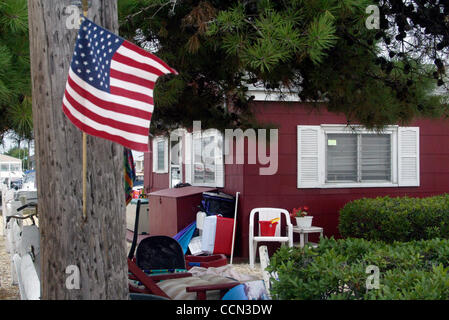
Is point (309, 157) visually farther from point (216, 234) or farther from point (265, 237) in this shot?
point (216, 234)

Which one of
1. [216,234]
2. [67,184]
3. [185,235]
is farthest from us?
[185,235]

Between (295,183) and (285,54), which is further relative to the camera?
(295,183)

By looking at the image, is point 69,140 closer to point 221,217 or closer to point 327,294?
point 327,294

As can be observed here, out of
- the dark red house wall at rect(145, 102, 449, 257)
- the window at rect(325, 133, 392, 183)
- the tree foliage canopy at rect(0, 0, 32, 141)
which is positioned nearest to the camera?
the tree foliage canopy at rect(0, 0, 32, 141)

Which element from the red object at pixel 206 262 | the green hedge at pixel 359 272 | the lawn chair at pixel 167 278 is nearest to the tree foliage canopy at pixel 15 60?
the lawn chair at pixel 167 278

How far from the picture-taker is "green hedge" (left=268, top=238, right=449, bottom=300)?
3.10 m

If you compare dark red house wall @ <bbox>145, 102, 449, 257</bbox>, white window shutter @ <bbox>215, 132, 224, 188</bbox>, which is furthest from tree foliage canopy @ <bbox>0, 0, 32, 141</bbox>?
white window shutter @ <bbox>215, 132, 224, 188</bbox>

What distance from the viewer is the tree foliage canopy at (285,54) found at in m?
3.56

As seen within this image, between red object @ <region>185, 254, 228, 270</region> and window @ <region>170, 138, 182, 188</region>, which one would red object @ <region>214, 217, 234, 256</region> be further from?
red object @ <region>185, 254, 228, 270</region>

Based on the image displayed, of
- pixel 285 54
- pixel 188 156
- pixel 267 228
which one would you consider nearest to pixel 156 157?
pixel 188 156

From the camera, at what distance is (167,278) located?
185 inches

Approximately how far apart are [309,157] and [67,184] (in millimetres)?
8515

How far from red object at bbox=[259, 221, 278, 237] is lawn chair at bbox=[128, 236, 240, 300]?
4.48 meters
